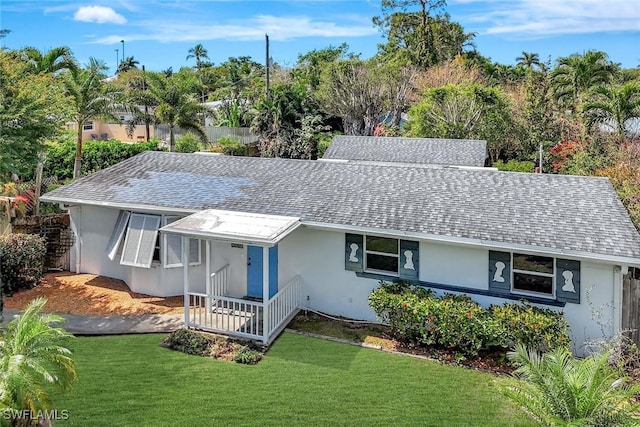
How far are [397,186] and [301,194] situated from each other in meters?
3.14

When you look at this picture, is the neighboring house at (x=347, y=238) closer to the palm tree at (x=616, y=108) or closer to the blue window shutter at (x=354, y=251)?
the blue window shutter at (x=354, y=251)

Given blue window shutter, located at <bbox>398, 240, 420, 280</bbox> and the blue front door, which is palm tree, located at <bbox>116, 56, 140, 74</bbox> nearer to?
the blue front door

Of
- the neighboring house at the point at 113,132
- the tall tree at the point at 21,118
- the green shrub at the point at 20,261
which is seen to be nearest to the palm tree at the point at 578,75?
the tall tree at the point at 21,118

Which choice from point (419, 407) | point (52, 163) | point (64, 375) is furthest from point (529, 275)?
point (52, 163)

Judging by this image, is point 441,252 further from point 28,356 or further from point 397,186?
point 28,356

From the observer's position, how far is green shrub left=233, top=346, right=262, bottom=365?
440 inches

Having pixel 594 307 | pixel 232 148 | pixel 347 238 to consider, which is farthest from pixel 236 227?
pixel 232 148

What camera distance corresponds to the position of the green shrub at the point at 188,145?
36125 millimetres

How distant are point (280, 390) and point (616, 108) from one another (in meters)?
22.6

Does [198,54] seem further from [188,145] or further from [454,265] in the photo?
[454,265]

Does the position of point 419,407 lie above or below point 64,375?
below

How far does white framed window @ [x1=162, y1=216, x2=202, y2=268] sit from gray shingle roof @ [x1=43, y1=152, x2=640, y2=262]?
3.26ft

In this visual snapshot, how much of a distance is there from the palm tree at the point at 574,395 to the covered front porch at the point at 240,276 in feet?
21.0

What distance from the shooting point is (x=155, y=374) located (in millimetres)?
10461
